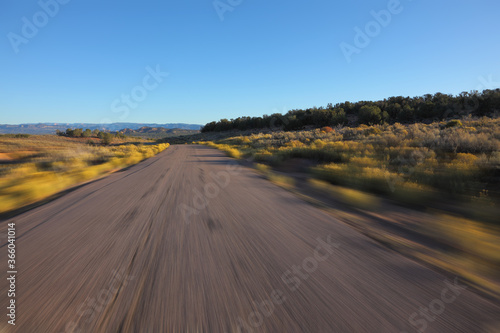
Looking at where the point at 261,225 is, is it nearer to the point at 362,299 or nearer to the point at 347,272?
the point at 347,272

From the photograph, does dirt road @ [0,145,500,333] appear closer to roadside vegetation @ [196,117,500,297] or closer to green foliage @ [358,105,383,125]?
roadside vegetation @ [196,117,500,297]

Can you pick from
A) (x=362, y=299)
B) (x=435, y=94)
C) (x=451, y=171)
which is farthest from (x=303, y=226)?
(x=435, y=94)

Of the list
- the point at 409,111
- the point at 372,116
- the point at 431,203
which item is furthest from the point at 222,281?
the point at 409,111

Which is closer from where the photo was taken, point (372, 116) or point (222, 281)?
point (222, 281)

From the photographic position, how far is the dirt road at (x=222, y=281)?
1.71 meters

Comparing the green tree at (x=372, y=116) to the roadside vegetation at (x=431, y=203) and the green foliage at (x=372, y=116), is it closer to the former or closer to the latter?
the green foliage at (x=372, y=116)

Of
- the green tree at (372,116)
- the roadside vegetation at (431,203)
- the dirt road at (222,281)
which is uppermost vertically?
the green tree at (372,116)

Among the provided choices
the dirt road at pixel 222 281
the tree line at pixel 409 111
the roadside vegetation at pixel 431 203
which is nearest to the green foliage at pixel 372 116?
the tree line at pixel 409 111

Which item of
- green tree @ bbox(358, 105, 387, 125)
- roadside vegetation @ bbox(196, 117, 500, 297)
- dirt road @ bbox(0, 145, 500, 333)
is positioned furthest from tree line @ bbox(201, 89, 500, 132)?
dirt road @ bbox(0, 145, 500, 333)

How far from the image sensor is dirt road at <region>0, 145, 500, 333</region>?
1.71 meters

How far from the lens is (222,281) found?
86.7 inches

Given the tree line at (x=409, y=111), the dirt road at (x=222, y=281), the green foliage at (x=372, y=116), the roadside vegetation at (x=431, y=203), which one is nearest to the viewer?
the dirt road at (x=222, y=281)

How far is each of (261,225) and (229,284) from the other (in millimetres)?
1646

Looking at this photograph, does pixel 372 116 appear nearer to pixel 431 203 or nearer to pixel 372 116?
pixel 372 116
